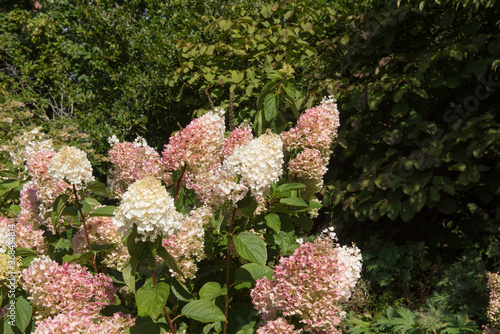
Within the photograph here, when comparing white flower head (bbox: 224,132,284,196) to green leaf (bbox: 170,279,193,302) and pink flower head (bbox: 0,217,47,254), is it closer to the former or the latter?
green leaf (bbox: 170,279,193,302)

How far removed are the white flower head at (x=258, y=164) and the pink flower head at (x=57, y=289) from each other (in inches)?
27.6

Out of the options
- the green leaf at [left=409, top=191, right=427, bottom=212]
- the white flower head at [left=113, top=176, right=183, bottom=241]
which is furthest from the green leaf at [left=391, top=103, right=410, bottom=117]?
the white flower head at [left=113, top=176, right=183, bottom=241]

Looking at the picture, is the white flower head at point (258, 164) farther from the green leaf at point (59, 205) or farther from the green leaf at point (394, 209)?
the green leaf at point (394, 209)

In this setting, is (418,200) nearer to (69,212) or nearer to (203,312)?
(203,312)

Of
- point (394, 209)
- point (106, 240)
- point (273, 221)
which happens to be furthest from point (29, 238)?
point (394, 209)

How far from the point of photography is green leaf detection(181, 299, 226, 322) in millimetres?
1471

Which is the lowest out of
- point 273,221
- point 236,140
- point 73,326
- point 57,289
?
point 73,326

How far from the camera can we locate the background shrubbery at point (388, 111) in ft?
9.48

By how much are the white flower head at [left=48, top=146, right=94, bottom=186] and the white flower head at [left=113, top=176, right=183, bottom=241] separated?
1.47 feet

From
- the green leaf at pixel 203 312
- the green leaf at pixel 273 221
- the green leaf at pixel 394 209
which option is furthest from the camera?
the green leaf at pixel 394 209

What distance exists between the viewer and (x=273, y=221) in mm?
1634

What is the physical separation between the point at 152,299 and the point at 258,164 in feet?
1.88

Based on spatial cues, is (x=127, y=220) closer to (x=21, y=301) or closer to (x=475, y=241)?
(x=21, y=301)

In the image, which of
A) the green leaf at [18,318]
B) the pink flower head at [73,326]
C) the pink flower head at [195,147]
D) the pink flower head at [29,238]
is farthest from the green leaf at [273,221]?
the pink flower head at [29,238]
